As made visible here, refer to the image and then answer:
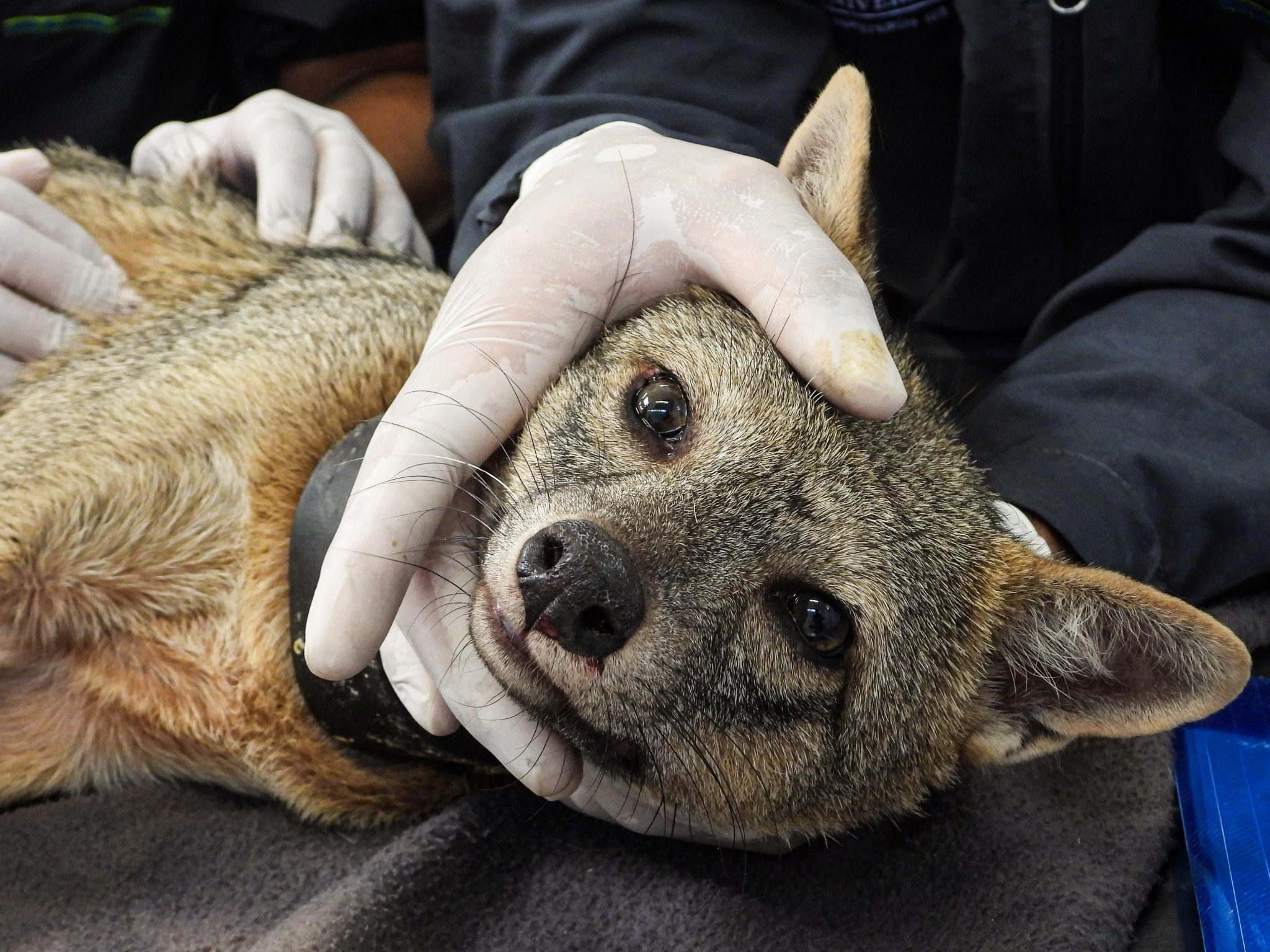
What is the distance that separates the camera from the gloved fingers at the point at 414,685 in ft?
6.70

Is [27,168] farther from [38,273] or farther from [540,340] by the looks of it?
[540,340]

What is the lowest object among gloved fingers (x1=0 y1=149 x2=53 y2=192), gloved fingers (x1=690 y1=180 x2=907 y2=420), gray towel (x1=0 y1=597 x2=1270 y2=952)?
gray towel (x1=0 y1=597 x2=1270 y2=952)

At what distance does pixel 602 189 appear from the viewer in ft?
7.41

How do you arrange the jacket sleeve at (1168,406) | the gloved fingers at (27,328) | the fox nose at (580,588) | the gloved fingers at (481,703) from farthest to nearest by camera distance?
the gloved fingers at (27,328) < the jacket sleeve at (1168,406) < the gloved fingers at (481,703) < the fox nose at (580,588)

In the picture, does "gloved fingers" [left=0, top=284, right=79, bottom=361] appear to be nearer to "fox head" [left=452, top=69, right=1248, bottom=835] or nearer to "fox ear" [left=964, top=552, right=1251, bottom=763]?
"fox head" [left=452, top=69, right=1248, bottom=835]

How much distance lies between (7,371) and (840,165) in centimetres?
221

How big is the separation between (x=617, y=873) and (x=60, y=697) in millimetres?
1385

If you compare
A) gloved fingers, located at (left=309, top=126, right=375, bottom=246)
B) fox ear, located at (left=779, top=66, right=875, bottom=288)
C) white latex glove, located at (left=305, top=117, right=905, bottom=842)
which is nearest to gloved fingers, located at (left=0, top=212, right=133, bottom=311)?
gloved fingers, located at (left=309, top=126, right=375, bottom=246)

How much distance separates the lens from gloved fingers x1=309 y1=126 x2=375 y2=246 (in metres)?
3.16

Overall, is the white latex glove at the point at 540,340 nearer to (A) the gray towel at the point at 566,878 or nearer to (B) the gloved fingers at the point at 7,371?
(A) the gray towel at the point at 566,878

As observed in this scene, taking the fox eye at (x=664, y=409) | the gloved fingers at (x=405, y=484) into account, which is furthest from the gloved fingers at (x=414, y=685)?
the fox eye at (x=664, y=409)

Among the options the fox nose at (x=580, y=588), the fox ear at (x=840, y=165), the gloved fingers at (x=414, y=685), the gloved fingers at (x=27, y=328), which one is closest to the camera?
the fox nose at (x=580, y=588)

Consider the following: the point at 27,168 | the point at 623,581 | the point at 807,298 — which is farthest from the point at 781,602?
the point at 27,168

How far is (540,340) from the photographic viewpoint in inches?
82.4
